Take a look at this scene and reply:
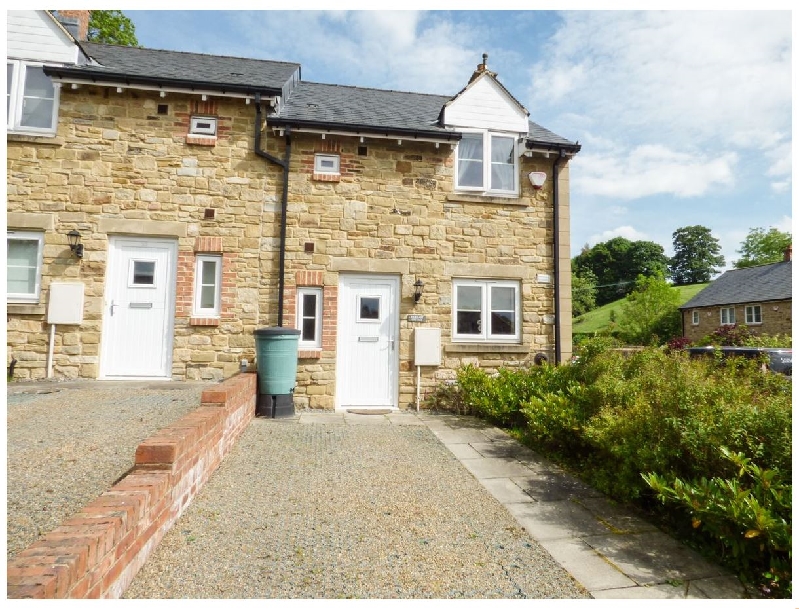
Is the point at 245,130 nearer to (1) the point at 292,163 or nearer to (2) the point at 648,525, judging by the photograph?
(1) the point at 292,163

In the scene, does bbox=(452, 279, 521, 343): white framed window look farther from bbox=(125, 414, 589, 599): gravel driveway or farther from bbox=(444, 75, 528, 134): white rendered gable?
bbox=(125, 414, 589, 599): gravel driveway

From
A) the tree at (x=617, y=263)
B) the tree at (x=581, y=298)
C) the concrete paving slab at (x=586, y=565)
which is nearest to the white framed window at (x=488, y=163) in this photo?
the concrete paving slab at (x=586, y=565)

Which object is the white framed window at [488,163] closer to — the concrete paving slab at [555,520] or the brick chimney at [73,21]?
the concrete paving slab at [555,520]

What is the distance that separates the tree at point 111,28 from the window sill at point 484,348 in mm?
16473

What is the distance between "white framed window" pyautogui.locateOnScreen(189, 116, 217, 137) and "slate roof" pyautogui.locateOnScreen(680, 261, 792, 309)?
92.2 ft


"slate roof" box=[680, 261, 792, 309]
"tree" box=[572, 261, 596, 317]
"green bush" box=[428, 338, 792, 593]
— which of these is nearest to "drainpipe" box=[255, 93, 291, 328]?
"green bush" box=[428, 338, 792, 593]

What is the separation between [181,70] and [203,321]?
5.14m

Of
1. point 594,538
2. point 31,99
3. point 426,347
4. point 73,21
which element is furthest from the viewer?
point 73,21

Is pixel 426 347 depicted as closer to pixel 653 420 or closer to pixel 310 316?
pixel 310 316

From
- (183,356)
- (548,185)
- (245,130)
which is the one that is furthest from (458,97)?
(183,356)

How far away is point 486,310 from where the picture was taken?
854cm

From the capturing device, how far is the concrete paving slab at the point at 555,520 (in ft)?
11.2

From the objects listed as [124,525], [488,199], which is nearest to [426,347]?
→ [488,199]

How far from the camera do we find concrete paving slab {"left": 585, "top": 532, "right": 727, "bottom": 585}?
2861mm
